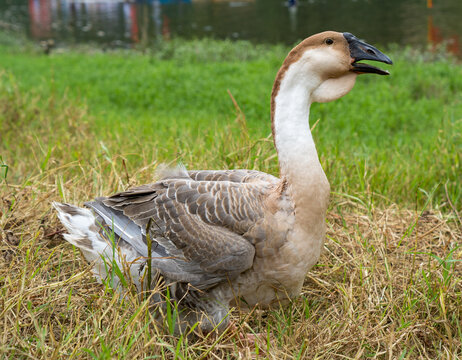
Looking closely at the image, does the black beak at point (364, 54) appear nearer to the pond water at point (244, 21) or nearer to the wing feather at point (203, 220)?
the wing feather at point (203, 220)

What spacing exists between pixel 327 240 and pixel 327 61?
1589 mm

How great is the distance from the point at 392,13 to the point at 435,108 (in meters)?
8.39

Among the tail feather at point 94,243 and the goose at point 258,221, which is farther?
the tail feather at point 94,243

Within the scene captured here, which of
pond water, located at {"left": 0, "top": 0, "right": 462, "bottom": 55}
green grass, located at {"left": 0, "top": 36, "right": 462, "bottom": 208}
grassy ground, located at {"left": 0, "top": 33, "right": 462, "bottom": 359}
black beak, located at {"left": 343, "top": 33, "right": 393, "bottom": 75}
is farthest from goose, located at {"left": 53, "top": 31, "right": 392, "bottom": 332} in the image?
pond water, located at {"left": 0, "top": 0, "right": 462, "bottom": 55}

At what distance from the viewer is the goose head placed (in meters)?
2.88

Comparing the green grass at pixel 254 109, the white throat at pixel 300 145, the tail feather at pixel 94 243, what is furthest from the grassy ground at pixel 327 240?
the white throat at pixel 300 145

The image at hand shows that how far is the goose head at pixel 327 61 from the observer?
2885 millimetres

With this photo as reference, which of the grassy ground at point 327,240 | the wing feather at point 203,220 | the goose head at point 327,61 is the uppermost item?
the goose head at point 327,61

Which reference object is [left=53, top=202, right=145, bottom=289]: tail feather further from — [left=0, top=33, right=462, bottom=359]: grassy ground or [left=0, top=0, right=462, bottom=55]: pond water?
[left=0, top=0, right=462, bottom=55]: pond water

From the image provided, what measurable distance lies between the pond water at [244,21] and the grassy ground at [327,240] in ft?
19.4

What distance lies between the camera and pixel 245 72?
11.0 meters

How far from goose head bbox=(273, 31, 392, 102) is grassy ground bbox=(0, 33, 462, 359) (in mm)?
1252

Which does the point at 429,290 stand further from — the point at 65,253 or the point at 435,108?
the point at 435,108

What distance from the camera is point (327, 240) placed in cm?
400
